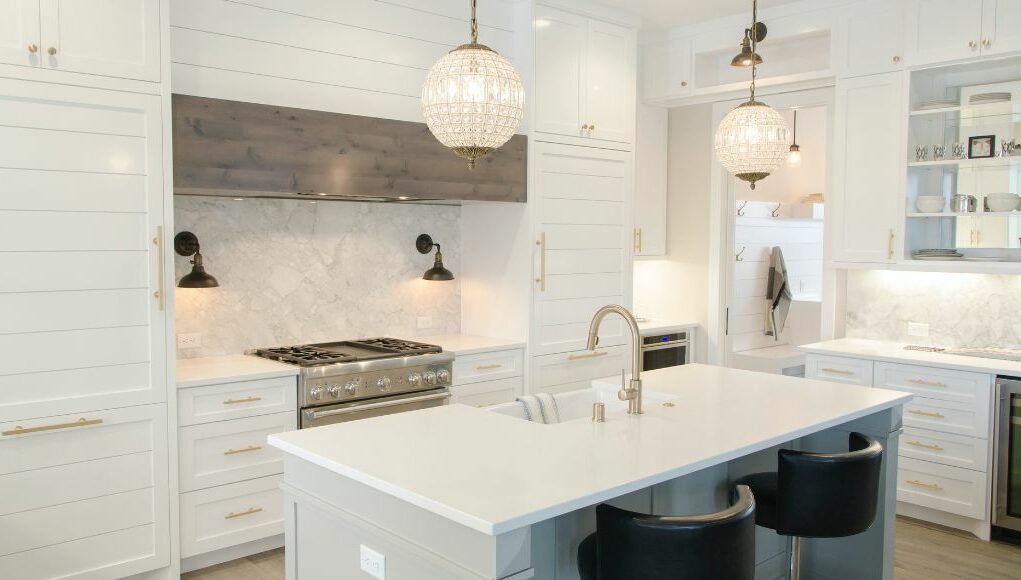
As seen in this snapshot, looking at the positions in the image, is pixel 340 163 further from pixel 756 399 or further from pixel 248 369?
pixel 756 399

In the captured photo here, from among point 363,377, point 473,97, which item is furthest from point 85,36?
point 363,377

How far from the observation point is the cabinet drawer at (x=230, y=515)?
11.6ft

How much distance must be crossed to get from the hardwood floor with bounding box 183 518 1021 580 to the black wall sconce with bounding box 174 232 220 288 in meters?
1.33

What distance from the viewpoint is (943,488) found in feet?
14.1

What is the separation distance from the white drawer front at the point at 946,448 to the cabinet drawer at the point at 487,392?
219 cm

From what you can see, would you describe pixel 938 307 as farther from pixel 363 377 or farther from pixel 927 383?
pixel 363 377

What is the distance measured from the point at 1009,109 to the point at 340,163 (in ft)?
11.9

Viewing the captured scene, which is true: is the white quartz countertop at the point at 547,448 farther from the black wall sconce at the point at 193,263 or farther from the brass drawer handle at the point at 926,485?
the black wall sconce at the point at 193,263

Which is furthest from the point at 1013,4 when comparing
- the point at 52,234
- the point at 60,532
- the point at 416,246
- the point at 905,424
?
the point at 60,532

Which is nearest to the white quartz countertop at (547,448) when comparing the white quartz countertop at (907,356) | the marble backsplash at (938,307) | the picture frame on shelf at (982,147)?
the white quartz countertop at (907,356)

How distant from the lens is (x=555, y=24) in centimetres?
481

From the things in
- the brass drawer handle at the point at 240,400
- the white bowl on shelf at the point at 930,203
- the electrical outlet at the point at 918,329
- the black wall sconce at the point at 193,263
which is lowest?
the brass drawer handle at the point at 240,400

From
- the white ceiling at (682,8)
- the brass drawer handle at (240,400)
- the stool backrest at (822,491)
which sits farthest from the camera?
the white ceiling at (682,8)

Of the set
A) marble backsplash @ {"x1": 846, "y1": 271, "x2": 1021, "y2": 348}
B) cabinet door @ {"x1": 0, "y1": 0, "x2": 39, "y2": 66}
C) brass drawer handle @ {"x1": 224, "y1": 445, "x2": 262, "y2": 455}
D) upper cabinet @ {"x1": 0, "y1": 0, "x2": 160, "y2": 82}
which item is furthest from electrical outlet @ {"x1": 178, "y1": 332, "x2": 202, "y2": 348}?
marble backsplash @ {"x1": 846, "y1": 271, "x2": 1021, "y2": 348}
